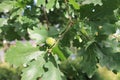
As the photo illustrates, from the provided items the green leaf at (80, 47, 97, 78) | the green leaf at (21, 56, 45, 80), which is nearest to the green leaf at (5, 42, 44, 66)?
the green leaf at (21, 56, 45, 80)

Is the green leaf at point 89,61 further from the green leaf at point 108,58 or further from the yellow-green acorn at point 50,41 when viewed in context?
the yellow-green acorn at point 50,41

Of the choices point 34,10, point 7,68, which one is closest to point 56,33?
point 34,10

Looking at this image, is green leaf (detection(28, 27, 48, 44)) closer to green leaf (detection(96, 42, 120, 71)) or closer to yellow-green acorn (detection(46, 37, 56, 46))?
yellow-green acorn (detection(46, 37, 56, 46))

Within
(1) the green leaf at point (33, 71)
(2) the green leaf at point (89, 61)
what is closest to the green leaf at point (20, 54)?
(1) the green leaf at point (33, 71)

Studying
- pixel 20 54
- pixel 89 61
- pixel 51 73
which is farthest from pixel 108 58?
pixel 20 54

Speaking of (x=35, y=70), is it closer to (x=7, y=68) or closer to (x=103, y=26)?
(x=103, y=26)

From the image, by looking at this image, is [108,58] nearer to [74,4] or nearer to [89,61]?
[89,61]

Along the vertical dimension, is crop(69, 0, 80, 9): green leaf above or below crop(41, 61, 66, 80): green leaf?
above

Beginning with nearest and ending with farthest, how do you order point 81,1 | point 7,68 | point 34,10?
point 81,1 → point 34,10 → point 7,68

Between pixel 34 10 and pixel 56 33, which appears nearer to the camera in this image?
pixel 56 33
